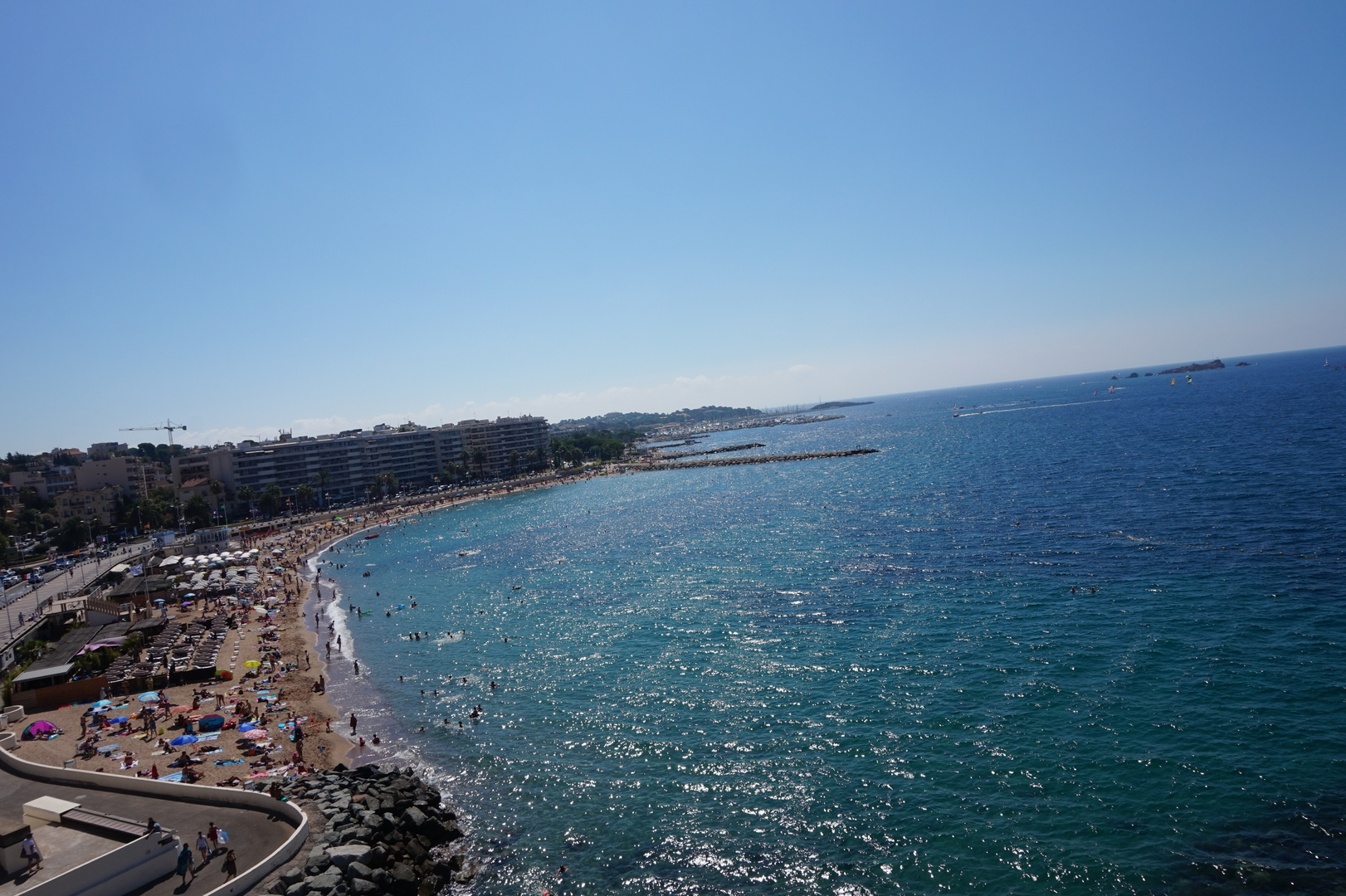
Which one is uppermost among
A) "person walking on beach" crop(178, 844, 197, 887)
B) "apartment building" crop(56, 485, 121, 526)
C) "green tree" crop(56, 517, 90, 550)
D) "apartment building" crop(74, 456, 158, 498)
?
"apartment building" crop(74, 456, 158, 498)

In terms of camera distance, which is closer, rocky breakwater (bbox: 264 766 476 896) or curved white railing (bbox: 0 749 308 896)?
curved white railing (bbox: 0 749 308 896)

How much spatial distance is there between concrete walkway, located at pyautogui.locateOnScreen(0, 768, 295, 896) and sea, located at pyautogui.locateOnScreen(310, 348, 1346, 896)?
6.50 m

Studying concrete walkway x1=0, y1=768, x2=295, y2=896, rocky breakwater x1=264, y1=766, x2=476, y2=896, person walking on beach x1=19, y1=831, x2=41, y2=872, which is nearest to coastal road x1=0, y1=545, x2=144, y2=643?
concrete walkway x1=0, y1=768, x2=295, y2=896

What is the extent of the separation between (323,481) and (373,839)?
5149 inches

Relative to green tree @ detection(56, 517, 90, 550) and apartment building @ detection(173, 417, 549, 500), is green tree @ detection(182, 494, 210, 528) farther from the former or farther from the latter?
apartment building @ detection(173, 417, 549, 500)

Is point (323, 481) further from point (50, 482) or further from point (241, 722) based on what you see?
point (241, 722)

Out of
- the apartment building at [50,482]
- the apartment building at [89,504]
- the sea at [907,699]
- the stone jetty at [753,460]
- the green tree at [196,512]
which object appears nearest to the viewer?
the sea at [907,699]

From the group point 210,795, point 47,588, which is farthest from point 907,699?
point 47,588

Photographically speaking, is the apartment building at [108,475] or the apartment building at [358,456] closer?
the apartment building at [108,475]

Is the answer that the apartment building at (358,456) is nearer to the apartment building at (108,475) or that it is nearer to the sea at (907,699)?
the apartment building at (108,475)

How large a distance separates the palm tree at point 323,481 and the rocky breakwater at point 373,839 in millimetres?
122820

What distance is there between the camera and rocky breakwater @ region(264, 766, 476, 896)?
19109 millimetres

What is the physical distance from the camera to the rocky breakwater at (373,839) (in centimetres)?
1911

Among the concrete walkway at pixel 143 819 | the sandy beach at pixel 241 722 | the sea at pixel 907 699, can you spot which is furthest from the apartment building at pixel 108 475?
the concrete walkway at pixel 143 819
